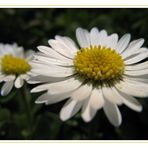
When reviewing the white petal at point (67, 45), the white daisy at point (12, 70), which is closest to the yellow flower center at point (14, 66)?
the white daisy at point (12, 70)

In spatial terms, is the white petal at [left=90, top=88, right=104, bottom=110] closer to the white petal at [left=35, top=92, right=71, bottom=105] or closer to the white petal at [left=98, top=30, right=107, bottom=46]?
the white petal at [left=35, top=92, right=71, bottom=105]

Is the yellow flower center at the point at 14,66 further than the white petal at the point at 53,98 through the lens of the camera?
Yes

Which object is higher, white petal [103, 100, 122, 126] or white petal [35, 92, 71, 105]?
white petal [35, 92, 71, 105]

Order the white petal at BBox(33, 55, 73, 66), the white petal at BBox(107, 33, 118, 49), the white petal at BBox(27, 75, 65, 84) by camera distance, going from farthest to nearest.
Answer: the white petal at BBox(107, 33, 118, 49) < the white petal at BBox(33, 55, 73, 66) < the white petal at BBox(27, 75, 65, 84)

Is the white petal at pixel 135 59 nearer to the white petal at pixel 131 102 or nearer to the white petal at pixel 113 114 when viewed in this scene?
the white petal at pixel 131 102

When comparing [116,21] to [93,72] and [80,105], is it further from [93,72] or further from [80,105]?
[80,105]

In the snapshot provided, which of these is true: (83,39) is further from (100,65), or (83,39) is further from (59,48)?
(100,65)

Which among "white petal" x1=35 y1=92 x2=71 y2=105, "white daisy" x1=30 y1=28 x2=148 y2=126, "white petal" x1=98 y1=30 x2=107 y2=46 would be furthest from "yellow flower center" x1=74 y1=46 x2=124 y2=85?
"white petal" x1=35 y1=92 x2=71 y2=105
